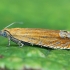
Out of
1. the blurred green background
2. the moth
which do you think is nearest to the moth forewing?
the moth

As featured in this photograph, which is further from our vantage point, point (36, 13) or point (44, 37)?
point (36, 13)

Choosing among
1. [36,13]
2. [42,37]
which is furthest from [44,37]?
[36,13]

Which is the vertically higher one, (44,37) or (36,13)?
(36,13)

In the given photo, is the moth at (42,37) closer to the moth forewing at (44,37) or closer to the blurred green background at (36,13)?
the moth forewing at (44,37)

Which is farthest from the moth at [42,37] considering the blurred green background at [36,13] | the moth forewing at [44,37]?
the blurred green background at [36,13]

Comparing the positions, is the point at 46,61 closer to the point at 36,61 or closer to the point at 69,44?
the point at 36,61

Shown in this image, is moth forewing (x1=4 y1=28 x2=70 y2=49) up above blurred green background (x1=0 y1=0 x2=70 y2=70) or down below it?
below

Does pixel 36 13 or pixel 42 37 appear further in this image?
pixel 36 13

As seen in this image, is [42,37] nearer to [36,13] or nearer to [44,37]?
[44,37]

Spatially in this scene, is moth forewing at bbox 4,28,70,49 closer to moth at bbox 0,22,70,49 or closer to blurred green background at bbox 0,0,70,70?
moth at bbox 0,22,70,49

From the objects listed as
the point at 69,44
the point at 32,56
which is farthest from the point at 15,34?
the point at 32,56

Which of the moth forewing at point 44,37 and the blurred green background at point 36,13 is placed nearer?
the moth forewing at point 44,37
